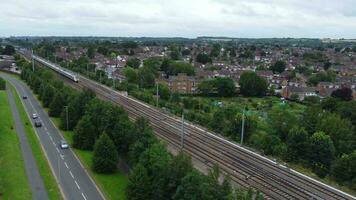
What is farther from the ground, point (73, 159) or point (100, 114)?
point (100, 114)

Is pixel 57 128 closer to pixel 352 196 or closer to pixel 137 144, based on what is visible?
pixel 137 144

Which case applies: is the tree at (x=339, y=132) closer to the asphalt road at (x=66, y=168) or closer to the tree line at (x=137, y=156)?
the tree line at (x=137, y=156)

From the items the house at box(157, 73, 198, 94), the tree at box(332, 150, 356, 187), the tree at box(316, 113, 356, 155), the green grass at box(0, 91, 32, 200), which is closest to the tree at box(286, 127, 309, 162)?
the tree at box(332, 150, 356, 187)

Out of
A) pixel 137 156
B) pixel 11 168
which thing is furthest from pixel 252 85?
pixel 11 168

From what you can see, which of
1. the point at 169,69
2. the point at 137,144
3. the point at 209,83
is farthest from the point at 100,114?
the point at 169,69

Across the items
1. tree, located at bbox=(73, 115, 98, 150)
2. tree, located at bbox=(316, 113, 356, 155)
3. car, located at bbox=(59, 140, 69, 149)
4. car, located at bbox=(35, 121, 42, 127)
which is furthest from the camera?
car, located at bbox=(35, 121, 42, 127)

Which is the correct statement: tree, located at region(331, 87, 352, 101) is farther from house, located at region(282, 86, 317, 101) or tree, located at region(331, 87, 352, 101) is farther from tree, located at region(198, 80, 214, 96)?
tree, located at region(198, 80, 214, 96)

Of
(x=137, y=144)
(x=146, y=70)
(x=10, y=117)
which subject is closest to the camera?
(x=137, y=144)
